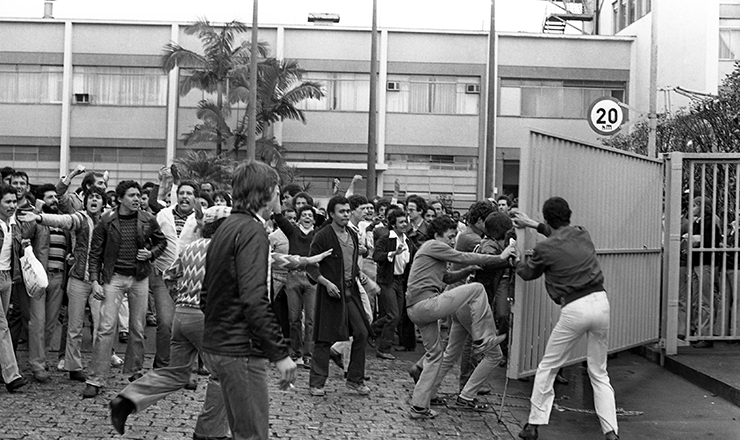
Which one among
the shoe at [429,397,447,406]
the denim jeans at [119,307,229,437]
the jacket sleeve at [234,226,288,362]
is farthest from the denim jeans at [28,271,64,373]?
the jacket sleeve at [234,226,288,362]

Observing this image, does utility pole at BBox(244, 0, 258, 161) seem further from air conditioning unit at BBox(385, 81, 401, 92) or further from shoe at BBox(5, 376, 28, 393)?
shoe at BBox(5, 376, 28, 393)

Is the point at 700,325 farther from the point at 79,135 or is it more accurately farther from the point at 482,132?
the point at 79,135

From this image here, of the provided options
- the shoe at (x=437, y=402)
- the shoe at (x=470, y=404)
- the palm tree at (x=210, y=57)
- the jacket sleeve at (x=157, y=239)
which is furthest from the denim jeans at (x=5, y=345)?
the palm tree at (x=210, y=57)

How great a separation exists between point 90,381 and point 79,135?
105 feet

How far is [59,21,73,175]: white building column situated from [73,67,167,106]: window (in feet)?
1.26

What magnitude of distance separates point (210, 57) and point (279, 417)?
90.1 feet

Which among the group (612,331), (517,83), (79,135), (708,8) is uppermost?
(708,8)

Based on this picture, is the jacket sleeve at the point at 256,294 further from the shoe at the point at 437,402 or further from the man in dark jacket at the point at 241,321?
the shoe at the point at 437,402

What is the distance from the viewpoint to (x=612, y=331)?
9883 mm

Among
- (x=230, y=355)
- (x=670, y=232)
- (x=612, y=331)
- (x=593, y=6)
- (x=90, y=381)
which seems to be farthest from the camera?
(x=593, y=6)

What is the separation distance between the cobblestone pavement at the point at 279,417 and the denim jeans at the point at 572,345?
0.50m

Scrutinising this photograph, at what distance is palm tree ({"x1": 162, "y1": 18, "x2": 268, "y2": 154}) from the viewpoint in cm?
3412

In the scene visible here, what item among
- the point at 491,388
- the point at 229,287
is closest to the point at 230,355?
the point at 229,287

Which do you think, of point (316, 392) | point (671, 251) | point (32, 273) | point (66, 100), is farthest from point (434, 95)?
point (32, 273)
